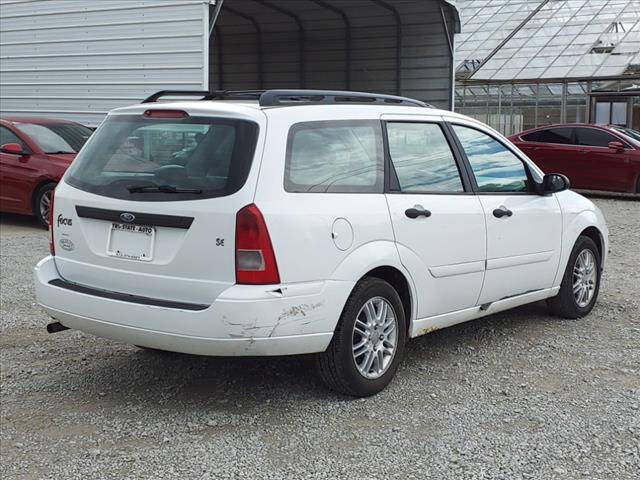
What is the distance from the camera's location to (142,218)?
4.14 metres

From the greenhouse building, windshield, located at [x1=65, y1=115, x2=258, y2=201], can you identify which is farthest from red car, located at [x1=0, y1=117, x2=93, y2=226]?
the greenhouse building

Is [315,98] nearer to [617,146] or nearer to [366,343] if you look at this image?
[366,343]

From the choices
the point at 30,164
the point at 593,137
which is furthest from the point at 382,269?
the point at 593,137

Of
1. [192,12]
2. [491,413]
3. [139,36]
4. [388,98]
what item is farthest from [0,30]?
[491,413]

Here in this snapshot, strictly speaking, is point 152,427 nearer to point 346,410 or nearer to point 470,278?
point 346,410

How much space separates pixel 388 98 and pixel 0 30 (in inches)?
617

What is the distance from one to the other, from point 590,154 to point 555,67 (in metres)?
12.7

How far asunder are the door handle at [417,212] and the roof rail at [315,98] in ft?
2.39

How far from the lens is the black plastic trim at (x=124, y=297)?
3982 mm

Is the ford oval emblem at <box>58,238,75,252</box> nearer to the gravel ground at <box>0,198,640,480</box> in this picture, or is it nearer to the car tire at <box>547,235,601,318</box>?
the gravel ground at <box>0,198,640,480</box>

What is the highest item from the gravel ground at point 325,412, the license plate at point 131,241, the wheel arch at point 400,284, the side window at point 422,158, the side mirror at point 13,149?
the side window at point 422,158

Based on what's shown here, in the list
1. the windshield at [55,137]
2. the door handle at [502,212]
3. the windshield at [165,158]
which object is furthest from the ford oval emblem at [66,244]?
the windshield at [55,137]

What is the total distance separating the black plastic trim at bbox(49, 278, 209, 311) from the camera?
157 inches

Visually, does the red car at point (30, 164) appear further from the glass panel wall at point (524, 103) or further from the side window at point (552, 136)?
the glass panel wall at point (524, 103)
